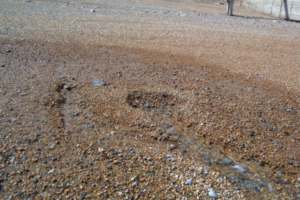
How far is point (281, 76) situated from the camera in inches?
204

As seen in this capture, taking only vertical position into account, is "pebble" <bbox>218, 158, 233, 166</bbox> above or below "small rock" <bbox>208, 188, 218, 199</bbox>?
above

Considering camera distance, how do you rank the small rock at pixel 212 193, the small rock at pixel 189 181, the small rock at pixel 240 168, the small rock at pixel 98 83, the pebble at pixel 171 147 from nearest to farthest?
the small rock at pixel 212 193 < the small rock at pixel 189 181 < the small rock at pixel 240 168 < the pebble at pixel 171 147 < the small rock at pixel 98 83

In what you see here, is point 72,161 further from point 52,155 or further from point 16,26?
point 16,26

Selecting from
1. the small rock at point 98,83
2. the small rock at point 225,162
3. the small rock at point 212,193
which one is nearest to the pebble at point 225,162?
the small rock at point 225,162

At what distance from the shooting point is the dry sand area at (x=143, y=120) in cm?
253

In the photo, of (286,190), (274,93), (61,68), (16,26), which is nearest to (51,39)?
(16,26)

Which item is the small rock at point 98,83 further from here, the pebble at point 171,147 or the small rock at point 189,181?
the small rock at point 189,181

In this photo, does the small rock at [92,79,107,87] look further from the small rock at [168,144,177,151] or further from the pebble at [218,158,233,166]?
the pebble at [218,158,233,166]

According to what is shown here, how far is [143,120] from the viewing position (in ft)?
11.1

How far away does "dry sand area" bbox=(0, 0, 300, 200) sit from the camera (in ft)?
8.30

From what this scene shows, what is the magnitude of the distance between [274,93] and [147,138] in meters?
2.24

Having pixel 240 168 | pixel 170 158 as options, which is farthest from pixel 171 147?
pixel 240 168

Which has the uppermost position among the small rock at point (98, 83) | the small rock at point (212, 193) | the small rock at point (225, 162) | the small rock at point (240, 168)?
the small rock at point (98, 83)

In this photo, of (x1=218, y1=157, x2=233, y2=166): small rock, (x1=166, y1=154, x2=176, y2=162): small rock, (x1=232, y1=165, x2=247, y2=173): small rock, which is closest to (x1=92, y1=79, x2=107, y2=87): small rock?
→ (x1=166, y1=154, x2=176, y2=162): small rock
